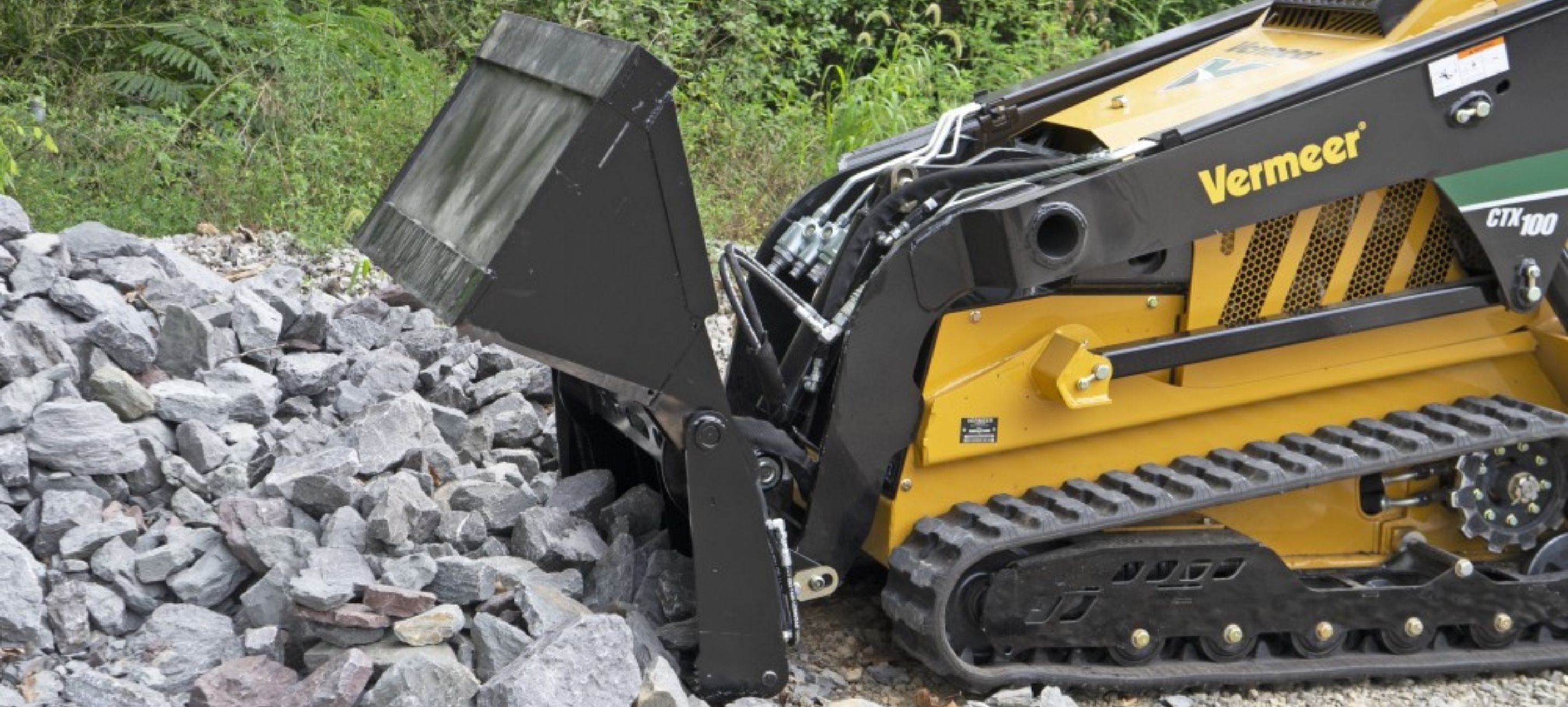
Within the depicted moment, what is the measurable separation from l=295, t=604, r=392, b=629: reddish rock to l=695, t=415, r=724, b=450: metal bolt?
0.75 metres

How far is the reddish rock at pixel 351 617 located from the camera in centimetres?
385

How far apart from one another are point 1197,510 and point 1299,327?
0.49 m

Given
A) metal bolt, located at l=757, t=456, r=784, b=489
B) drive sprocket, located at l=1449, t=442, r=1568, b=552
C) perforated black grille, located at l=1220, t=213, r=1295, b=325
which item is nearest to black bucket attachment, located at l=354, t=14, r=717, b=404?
metal bolt, located at l=757, t=456, r=784, b=489

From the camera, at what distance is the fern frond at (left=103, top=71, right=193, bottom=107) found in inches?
338

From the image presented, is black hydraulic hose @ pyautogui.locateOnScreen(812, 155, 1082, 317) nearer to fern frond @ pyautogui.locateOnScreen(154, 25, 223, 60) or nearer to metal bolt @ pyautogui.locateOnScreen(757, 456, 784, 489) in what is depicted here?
metal bolt @ pyautogui.locateOnScreen(757, 456, 784, 489)

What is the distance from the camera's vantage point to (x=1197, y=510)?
4.28m

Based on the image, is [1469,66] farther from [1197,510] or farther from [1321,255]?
[1197,510]

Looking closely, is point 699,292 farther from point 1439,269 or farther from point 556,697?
point 1439,269

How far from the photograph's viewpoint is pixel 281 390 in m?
5.37

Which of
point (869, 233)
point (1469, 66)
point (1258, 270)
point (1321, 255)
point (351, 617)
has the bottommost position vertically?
point (351, 617)

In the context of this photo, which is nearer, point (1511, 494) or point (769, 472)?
point (769, 472)

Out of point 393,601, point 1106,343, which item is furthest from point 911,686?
point 393,601

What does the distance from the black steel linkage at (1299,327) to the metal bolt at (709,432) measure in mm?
919

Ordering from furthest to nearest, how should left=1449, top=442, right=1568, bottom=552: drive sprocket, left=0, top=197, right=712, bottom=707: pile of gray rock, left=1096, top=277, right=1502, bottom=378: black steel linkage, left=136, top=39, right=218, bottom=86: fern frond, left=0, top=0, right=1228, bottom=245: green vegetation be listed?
left=136, top=39, right=218, bottom=86: fern frond
left=0, top=0, right=1228, bottom=245: green vegetation
left=1449, top=442, right=1568, bottom=552: drive sprocket
left=1096, top=277, right=1502, bottom=378: black steel linkage
left=0, top=197, right=712, bottom=707: pile of gray rock
